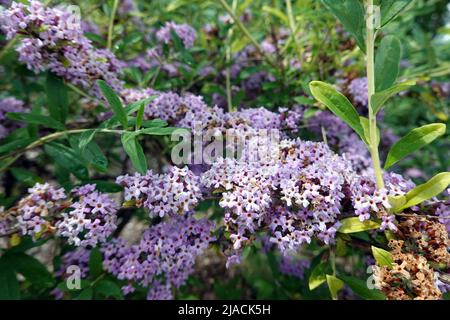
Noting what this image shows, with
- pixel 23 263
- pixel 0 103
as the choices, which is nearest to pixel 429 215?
pixel 23 263

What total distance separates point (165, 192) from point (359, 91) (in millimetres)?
1186

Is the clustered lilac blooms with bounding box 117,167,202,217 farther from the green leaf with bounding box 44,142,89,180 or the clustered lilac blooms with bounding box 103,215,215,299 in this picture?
the green leaf with bounding box 44,142,89,180

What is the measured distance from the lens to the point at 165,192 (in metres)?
1.52

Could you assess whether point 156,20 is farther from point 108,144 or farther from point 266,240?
point 266,240

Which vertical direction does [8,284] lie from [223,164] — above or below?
below

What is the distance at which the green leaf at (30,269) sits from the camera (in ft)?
6.20

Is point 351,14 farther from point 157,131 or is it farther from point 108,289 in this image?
point 108,289

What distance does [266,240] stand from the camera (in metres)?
2.25

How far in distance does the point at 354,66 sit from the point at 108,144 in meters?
1.69

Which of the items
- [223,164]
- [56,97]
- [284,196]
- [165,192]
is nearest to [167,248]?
[165,192]

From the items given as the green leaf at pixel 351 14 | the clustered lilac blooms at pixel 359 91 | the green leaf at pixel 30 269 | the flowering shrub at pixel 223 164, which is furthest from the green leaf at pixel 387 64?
the green leaf at pixel 30 269

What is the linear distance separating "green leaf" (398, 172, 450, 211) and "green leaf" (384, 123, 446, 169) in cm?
14

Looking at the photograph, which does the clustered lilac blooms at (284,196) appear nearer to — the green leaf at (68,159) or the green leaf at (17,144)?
the green leaf at (68,159)

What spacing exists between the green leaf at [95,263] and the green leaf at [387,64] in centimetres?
141
